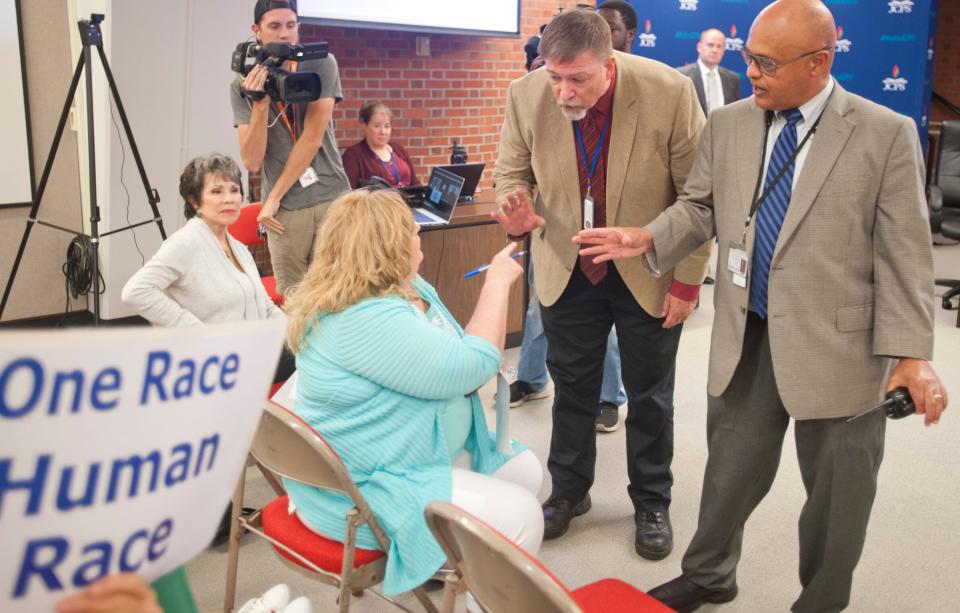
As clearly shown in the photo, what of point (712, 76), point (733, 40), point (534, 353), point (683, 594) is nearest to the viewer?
point (683, 594)

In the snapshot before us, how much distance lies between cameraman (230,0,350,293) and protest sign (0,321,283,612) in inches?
107

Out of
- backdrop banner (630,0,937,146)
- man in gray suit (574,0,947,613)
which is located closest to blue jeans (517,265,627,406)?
A: man in gray suit (574,0,947,613)

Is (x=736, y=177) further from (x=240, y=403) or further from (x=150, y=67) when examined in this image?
(x=150, y=67)

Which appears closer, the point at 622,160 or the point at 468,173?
the point at 622,160

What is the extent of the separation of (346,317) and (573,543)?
4.49 ft

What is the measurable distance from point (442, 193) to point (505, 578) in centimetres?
338

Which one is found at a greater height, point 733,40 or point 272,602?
point 733,40

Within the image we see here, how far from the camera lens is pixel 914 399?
1863 mm

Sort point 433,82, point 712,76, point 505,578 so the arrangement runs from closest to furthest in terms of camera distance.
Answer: point 505,578
point 712,76
point 433,82

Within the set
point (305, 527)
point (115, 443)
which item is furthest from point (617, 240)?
point (115, 443)

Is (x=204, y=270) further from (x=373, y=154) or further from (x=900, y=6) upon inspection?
(x=900, y=6)

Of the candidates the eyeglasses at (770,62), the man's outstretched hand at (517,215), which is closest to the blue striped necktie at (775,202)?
the eyeglasses at (770,62)

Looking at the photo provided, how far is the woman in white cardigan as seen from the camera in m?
2.65

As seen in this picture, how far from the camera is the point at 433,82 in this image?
6.10 metres
